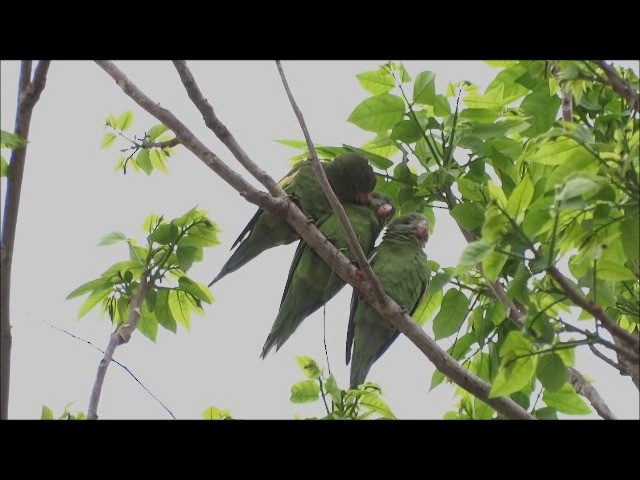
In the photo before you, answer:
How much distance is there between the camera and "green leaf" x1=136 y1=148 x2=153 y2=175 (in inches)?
133

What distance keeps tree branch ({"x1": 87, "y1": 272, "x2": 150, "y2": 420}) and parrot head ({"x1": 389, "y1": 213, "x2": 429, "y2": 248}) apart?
6.30 feet

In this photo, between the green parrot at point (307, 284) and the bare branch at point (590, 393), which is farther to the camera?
the green parrot at point (307, 284)

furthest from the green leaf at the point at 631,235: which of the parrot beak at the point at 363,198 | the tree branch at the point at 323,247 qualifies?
the parrot beak at the point at 363,198

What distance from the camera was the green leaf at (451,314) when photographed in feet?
10.2

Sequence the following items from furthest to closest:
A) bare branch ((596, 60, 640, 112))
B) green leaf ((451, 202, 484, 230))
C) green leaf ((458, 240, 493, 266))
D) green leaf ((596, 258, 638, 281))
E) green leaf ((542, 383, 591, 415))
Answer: green leaf ((542, 383, 591, 415)) → green leaf ((451, 202, 484, 230)) → bare branch ((596, 60, 640, 112)) → green leaf ((596, 258, 638, 281)) → green leaf ((458, 240, 493, 266))

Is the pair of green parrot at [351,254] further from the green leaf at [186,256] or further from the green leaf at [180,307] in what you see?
the green leaf at [186,256]

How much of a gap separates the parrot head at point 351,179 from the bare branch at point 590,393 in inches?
71.4

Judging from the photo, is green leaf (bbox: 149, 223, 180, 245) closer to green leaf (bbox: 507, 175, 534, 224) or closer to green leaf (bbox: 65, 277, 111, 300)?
green leaf (bbox: 65, 277, 111, 300)

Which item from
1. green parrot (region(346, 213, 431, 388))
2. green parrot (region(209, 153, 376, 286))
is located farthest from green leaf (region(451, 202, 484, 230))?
green parrot (region(209, 153, 376, 286))
